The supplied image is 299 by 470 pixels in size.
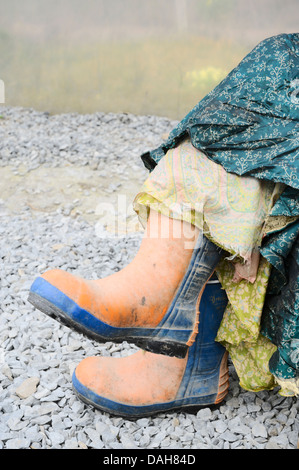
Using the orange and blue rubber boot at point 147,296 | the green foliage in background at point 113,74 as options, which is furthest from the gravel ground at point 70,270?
the orange and blue rubber boot at point 147,296

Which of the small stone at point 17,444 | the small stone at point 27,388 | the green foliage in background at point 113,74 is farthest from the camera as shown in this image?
the green foliage in background at point 113,74

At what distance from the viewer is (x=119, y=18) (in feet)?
13.9

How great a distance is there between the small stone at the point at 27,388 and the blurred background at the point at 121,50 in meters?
3.14

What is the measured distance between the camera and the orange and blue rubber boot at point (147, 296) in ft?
3.38

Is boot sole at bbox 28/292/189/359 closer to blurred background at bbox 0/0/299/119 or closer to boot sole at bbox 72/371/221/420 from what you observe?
boot sole at bbox 72/371/221/420

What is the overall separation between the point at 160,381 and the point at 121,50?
11.5ft

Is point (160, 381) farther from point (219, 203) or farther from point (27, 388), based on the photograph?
point (219, 203)

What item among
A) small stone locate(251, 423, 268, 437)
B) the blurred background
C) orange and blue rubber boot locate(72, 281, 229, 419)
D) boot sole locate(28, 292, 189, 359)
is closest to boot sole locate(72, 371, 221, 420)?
orange and blue rubber boot locate(72, 281, 229, 419)

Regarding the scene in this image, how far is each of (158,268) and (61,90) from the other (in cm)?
370

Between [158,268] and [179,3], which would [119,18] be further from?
[158,268]

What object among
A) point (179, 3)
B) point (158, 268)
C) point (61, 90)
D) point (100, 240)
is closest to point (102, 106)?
point (61, 90)

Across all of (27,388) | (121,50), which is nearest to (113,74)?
(121,50)

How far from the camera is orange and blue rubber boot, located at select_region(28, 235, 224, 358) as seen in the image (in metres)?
1.03

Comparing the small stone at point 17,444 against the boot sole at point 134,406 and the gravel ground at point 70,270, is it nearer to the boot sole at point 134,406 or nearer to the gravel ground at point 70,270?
the gravel ground at point 70,270
